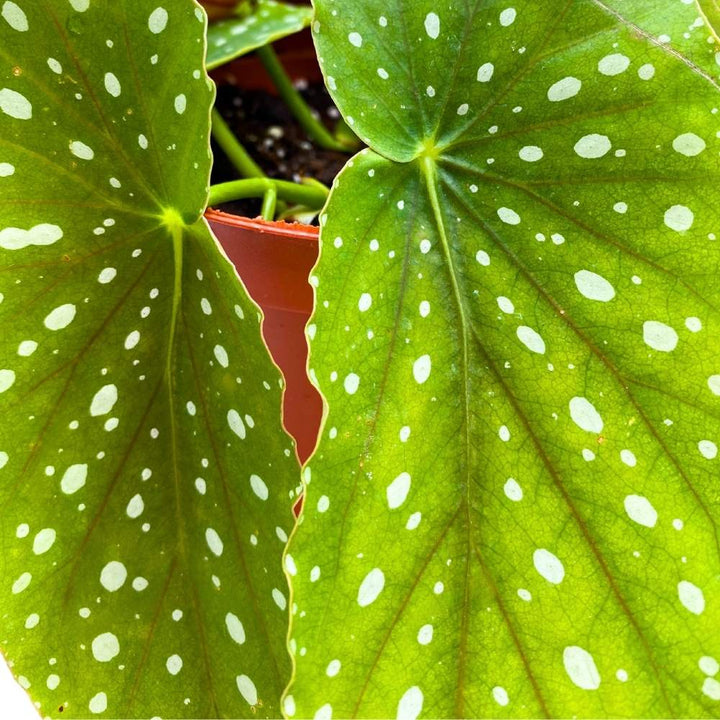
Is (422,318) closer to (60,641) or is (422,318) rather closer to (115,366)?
(115,366)

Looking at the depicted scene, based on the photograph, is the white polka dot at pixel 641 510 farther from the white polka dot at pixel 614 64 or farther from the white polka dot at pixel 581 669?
the white polka dot at pixel 614 64

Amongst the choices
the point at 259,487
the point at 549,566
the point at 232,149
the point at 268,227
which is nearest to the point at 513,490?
the point at 549,566

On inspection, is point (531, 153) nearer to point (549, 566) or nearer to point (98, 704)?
point (549, 566)

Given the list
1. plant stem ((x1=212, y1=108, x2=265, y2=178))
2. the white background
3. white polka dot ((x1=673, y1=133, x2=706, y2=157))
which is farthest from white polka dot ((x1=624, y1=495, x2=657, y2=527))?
the white background

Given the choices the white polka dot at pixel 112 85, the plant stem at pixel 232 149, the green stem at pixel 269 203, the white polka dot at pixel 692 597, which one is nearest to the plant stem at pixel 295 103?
the plant stem at pixel 232 149

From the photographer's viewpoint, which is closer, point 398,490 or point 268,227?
point 398,490

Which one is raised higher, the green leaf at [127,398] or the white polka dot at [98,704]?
the green leaf at [127,398]

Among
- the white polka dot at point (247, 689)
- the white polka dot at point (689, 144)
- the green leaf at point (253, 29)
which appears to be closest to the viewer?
the white polka dot at point (689, 144)

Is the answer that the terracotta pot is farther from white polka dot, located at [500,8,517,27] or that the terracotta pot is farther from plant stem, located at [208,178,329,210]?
white polka dot, located at [500,8,517,27]
